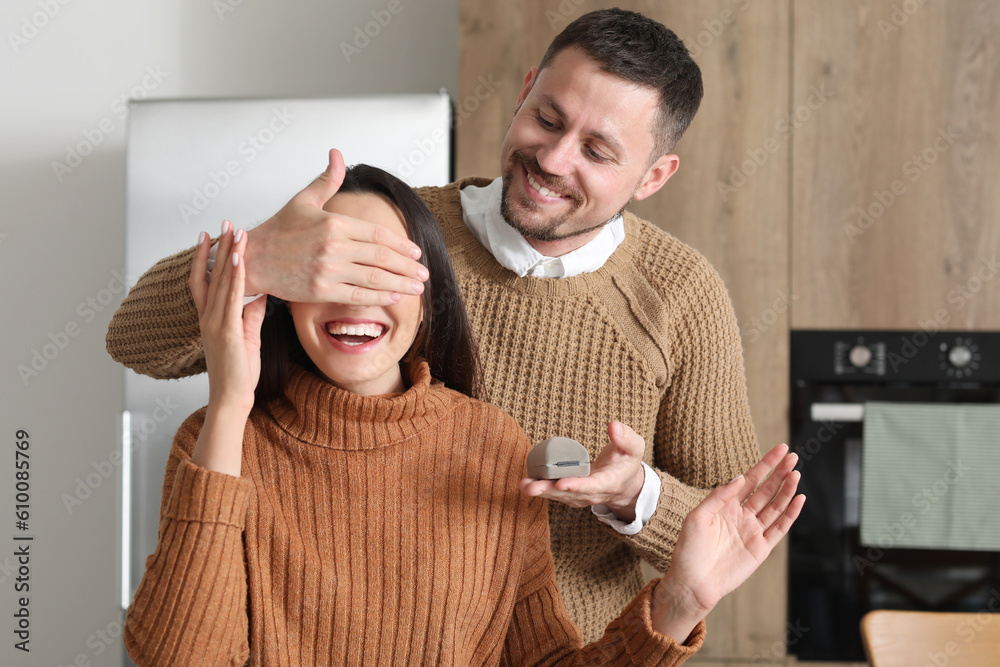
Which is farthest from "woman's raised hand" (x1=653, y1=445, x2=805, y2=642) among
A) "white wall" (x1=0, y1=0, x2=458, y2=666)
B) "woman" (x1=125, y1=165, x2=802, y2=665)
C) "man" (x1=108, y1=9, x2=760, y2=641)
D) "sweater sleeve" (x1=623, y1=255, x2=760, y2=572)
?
"white wall" (x1=0, y1=0, x2=458, y2=666)

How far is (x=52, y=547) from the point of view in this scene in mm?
2646

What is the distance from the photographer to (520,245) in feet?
4.10

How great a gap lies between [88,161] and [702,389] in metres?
2.17

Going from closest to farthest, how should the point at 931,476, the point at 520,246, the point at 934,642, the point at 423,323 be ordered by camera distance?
the point at 423,323 < the point at 520,246 < the point at 934,642 < the point at 931,476

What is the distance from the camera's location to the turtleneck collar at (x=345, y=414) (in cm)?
94

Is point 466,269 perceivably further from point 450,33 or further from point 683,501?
point 450,33

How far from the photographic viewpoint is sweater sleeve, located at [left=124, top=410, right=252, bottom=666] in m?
0.80

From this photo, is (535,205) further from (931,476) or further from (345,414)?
(931,476)

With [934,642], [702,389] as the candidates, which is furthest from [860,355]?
[702,389]

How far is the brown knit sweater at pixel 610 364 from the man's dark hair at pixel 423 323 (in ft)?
0.62

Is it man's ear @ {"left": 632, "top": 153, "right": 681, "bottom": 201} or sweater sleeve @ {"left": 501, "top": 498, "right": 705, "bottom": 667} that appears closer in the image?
sweater sleeve @ {"left": 501, "top": 498, "right": 705, "bottom": 667}

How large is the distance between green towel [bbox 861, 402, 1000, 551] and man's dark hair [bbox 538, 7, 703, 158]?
1.14 m

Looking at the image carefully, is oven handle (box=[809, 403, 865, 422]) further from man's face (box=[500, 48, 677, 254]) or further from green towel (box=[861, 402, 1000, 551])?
man's face (box=[500, 48, 677, 254])

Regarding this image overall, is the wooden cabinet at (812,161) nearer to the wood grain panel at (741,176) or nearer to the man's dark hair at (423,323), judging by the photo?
the wood grain panel at (741,176)
